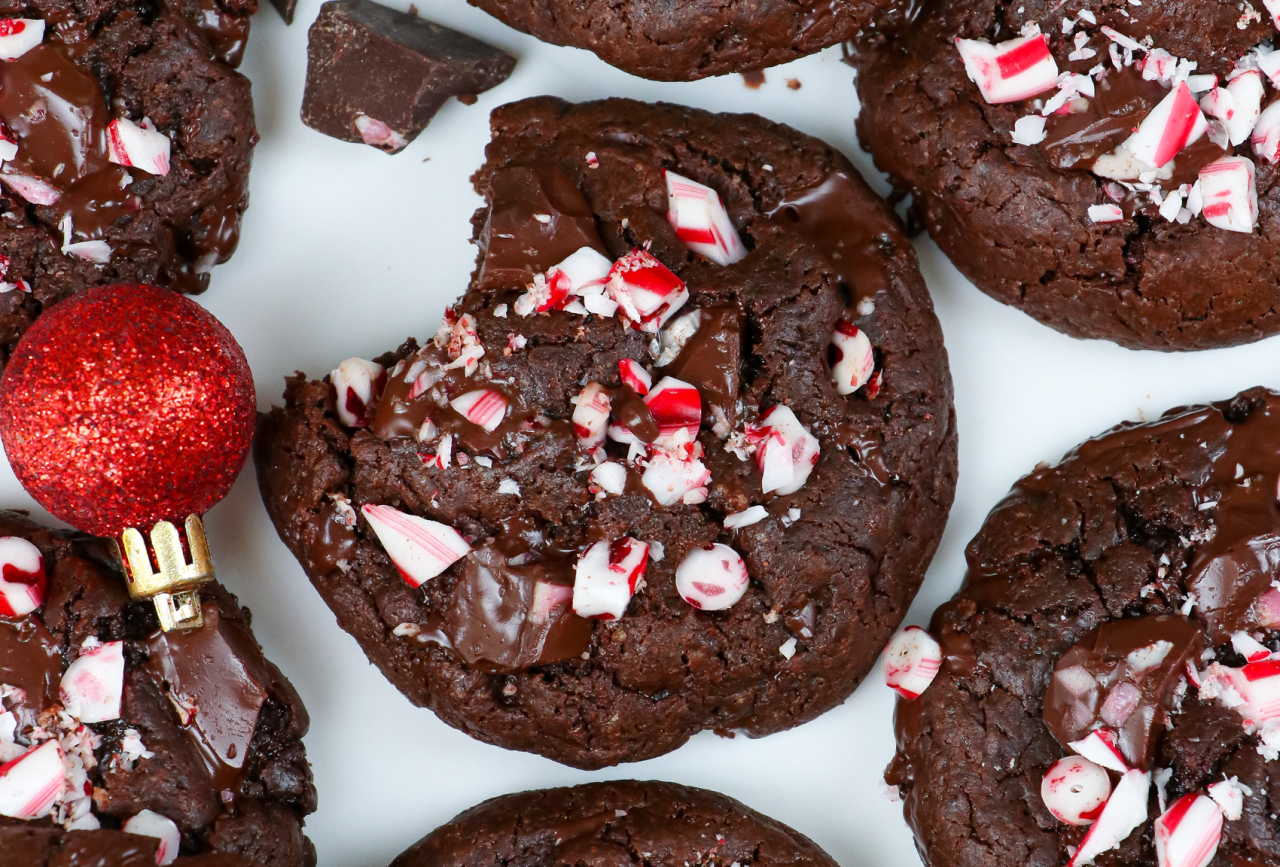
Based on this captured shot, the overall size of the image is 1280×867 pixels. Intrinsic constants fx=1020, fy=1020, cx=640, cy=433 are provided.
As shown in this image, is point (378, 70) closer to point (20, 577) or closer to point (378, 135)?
point (378, 135)

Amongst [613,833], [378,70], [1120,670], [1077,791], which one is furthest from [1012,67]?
[613,833]

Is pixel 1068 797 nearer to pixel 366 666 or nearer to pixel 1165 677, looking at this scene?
pixel 1165 677

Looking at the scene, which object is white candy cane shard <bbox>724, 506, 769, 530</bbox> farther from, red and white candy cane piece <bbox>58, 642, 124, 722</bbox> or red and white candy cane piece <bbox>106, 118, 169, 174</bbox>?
red and white candy cane piece <bbox>106, 118, 169, 174</bbox>

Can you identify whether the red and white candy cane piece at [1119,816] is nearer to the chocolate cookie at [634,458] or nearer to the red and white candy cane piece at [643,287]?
the chocolate cookie at [634,458]

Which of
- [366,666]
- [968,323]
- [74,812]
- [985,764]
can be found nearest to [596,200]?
[968,323]

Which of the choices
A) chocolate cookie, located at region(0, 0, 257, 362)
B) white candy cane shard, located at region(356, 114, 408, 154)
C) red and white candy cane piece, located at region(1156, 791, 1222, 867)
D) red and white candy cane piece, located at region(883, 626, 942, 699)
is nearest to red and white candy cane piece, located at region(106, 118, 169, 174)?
chocolate cookie, located at region(0, 0, 257, 362)

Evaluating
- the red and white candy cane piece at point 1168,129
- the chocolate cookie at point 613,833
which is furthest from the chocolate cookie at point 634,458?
the red and white candy cane piece at point 1168,129
